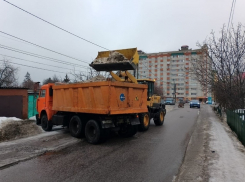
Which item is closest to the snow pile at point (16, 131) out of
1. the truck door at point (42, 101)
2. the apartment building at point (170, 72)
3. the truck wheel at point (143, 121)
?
the truck door at point (42, 101)

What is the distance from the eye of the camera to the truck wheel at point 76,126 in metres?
9.44

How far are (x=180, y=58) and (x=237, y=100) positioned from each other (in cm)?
9296

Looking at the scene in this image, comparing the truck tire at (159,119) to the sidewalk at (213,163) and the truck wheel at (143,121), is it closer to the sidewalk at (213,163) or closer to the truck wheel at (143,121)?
the truck wheel at (143,121)

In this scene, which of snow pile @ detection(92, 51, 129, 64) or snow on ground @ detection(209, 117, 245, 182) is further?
snow pile @ detection(92, 51, 129, 64)

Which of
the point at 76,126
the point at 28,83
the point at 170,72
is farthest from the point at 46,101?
the point at 170,72

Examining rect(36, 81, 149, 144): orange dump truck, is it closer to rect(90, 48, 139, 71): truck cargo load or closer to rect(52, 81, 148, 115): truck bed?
rect(52, 81, 148, 115): truck bed

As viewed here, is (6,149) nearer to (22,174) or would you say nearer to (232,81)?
(22,174)

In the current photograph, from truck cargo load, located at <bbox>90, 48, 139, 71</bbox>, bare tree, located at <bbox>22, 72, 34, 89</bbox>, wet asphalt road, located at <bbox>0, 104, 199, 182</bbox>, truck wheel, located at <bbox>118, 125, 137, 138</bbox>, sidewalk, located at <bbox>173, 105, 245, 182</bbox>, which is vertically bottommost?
wet asphalt road, located at <bbox>0, 104, 199, 182</bbox>

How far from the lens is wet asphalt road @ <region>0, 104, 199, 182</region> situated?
509 centimetres

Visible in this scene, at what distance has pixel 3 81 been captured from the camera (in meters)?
44.6

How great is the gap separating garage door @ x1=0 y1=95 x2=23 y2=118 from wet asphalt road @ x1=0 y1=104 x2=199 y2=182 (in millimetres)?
9587

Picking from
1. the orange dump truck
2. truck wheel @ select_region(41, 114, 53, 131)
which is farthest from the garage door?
the orange dump truck

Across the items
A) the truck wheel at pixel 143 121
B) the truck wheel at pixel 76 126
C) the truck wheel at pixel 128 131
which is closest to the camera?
the truck wheel at pixel 76 126

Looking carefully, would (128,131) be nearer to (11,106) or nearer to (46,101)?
(46,101)
